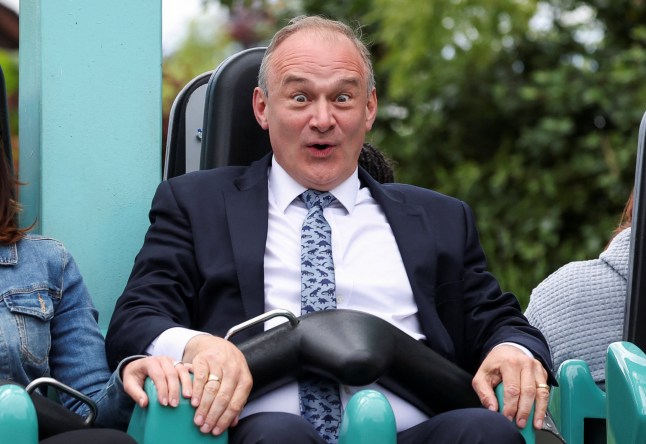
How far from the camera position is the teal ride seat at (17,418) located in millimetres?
2199

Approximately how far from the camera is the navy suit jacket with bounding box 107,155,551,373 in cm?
277

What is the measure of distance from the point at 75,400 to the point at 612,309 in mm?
1414

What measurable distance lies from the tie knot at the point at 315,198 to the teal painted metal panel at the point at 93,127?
0.47 metres

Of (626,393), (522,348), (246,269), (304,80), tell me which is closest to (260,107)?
(304,80)

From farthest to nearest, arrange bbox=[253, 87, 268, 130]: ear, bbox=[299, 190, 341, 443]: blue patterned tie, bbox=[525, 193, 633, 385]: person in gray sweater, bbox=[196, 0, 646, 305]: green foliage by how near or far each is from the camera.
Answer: bbox=[196, 0, 646, 305]: green foliage → bbox=[525, 193, 633, 385]: person in gray sweater → bbox=[253, 87, 268, 130]: ear → bbox=[299, 190, 341, 443]: blue patterned tie

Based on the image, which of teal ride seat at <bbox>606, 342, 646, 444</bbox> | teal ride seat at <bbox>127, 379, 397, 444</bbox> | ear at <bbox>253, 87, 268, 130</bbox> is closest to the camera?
teal ride seat at <bbox>127, 379, 397, 444</bbox>

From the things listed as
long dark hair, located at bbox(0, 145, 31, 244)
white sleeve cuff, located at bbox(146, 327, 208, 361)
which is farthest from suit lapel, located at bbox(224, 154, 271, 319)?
long dark hair, located at bbox(0, 145, 31, 244)

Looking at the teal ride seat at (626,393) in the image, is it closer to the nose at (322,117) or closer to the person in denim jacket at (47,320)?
the nose at (322,117)

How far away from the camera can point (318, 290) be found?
9.33 feet

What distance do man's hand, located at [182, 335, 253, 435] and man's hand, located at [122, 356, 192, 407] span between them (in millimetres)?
24

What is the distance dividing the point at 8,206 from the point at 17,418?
81 cm

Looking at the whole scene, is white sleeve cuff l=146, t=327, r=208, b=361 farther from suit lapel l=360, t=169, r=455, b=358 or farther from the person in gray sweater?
the person in gray sweater

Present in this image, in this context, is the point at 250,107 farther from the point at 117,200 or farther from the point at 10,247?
the point at 10,247

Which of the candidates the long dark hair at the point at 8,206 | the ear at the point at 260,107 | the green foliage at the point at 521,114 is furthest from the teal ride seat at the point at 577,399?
the green foliage at the point at 521,114
